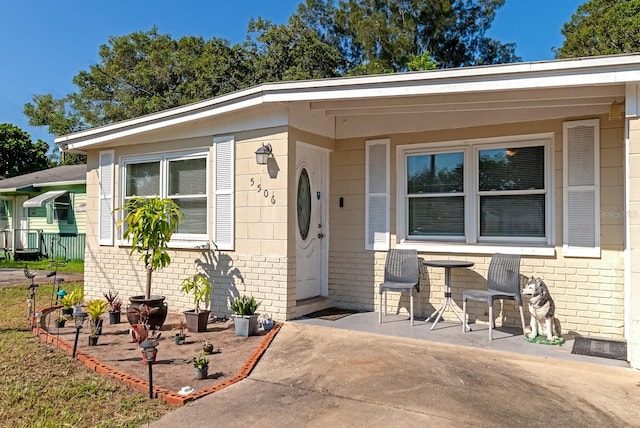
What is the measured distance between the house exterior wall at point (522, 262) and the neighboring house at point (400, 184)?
17 mm

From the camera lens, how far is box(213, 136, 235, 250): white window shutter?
6.46m

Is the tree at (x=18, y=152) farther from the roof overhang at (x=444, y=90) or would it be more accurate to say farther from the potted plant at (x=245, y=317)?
the potted plant at (x=245, y=317)

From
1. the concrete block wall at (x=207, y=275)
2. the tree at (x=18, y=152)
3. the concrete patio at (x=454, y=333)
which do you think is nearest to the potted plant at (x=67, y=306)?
the concrete block wall at (x=207, y=275)

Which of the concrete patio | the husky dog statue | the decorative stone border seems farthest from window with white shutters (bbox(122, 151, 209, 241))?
the husky dog statue

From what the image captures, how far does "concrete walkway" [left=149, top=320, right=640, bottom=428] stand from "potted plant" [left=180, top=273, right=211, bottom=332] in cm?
129

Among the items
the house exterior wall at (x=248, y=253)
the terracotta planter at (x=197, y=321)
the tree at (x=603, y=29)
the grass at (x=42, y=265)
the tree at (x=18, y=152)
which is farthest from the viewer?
the tree at (x=18, y=152)

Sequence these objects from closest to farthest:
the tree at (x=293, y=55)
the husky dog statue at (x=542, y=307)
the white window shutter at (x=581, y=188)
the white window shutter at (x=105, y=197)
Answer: the husky dog statue at (x=542, y=307) → the white window shutter at (x=581, y=188) → the white window shutter at (x=105, y=197) → the tree at (x=293, y=55)

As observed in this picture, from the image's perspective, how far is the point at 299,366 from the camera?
4395mm

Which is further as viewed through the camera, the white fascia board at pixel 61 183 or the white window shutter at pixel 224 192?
the white fascia board at pixel 61 183

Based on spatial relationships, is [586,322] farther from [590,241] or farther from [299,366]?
[299,366]

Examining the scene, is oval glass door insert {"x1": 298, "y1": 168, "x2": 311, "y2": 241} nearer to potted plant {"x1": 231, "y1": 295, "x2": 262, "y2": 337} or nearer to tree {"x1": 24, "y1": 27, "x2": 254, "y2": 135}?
potted plant {"x1": 231, "y1": 295, "x2": 262, "y2": 337}

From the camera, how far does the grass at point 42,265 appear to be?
A: 503 inches

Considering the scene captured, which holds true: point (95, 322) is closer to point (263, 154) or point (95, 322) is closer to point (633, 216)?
point (263, 154)

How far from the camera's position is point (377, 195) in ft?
21.5
